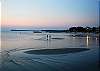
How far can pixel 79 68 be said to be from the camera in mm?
7227

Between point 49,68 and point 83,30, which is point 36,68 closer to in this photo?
point 49,68

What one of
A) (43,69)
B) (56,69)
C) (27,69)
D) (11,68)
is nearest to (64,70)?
(56,69)

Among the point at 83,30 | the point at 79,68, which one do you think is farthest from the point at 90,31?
the point at 79,68

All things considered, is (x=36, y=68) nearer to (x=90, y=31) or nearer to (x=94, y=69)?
(x=94, y=69)

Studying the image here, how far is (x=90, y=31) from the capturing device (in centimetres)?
6881

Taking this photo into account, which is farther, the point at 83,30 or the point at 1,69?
the point at 83,30

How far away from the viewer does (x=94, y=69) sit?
22.7 ft

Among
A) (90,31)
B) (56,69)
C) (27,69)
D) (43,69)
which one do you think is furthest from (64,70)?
(90,31)

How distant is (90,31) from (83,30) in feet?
9.40

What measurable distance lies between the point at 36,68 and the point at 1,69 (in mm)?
1437

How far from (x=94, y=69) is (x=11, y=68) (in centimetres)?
345

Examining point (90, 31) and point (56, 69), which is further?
point (90, 31)

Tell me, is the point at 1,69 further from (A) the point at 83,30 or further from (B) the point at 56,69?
(A) the point at 83,30

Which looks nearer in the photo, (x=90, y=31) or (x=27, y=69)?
(x=27, y=69)
